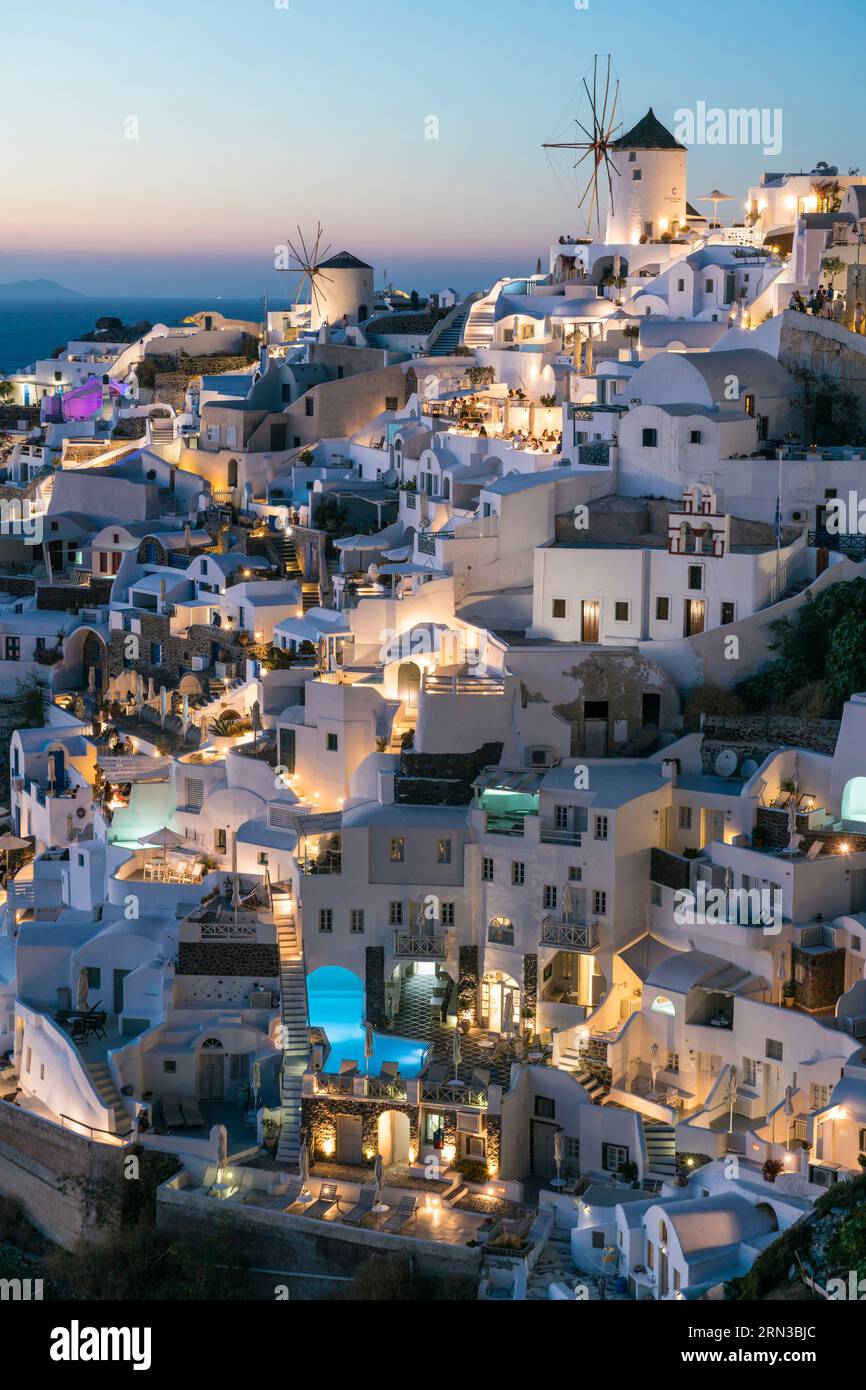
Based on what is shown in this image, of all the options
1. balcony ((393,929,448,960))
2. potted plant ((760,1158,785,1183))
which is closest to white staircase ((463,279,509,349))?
balcony ((393,929,448,960))

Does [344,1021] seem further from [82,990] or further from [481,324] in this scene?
[481,324]

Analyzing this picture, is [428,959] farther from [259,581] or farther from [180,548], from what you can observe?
[180,548]

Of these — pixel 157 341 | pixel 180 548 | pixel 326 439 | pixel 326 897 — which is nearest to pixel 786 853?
pixel 326 897

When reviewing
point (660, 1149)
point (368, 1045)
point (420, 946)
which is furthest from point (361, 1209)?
point (420, 946)

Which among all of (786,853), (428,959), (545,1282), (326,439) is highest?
(326,439)

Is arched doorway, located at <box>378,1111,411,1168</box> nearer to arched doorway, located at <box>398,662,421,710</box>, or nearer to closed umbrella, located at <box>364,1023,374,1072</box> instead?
closed umbrella, located at <box>364,1023,374,1072</box>
